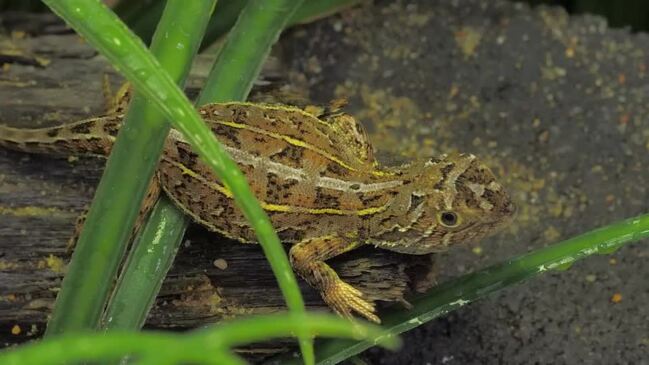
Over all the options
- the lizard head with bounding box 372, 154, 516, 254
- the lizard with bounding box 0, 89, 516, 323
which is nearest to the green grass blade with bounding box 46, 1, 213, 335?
the lizard with bounding box 0, 89, 516, 323

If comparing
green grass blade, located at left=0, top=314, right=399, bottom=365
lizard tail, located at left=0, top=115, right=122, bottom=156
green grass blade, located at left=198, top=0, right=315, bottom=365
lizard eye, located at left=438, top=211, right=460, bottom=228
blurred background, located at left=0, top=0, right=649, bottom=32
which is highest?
blurred background, located at left=0, top=0, right=649, bottom=32

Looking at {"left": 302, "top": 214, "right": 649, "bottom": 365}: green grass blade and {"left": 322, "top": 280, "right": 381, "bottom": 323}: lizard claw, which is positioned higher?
{"left": 302, "top": 214, "right": 649, "bottom": 365}: green grass blade

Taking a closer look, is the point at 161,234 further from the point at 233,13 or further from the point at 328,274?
the point at 233,13

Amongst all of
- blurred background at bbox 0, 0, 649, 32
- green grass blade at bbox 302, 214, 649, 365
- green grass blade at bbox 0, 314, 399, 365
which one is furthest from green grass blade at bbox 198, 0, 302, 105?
blurred background at bbox 0, 0, 649, 32

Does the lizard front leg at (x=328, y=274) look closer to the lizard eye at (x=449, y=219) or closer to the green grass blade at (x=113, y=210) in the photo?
the lizard eye at (x=449, y=219)

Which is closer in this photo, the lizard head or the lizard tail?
the lizard head

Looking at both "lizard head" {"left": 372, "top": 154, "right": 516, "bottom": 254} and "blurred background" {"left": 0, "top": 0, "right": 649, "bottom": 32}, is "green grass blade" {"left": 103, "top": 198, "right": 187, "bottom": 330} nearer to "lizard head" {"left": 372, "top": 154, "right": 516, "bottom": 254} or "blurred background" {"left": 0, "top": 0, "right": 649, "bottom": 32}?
"lizard head" {"left": 372, "top": 154, "right": 516, "bottom": 254}

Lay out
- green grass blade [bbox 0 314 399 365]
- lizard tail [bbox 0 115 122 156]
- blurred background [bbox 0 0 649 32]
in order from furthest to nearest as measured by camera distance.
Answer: blurred background [bbox 0 0 649 32], lizard tail [bbox 0 115 122 156], green grass blade [bbox 0 314 399 365]

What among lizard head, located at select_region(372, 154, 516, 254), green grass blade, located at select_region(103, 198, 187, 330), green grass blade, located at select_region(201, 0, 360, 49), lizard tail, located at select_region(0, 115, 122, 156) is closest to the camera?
green grass blade, located at select_region(103, 198, 187, 330)
